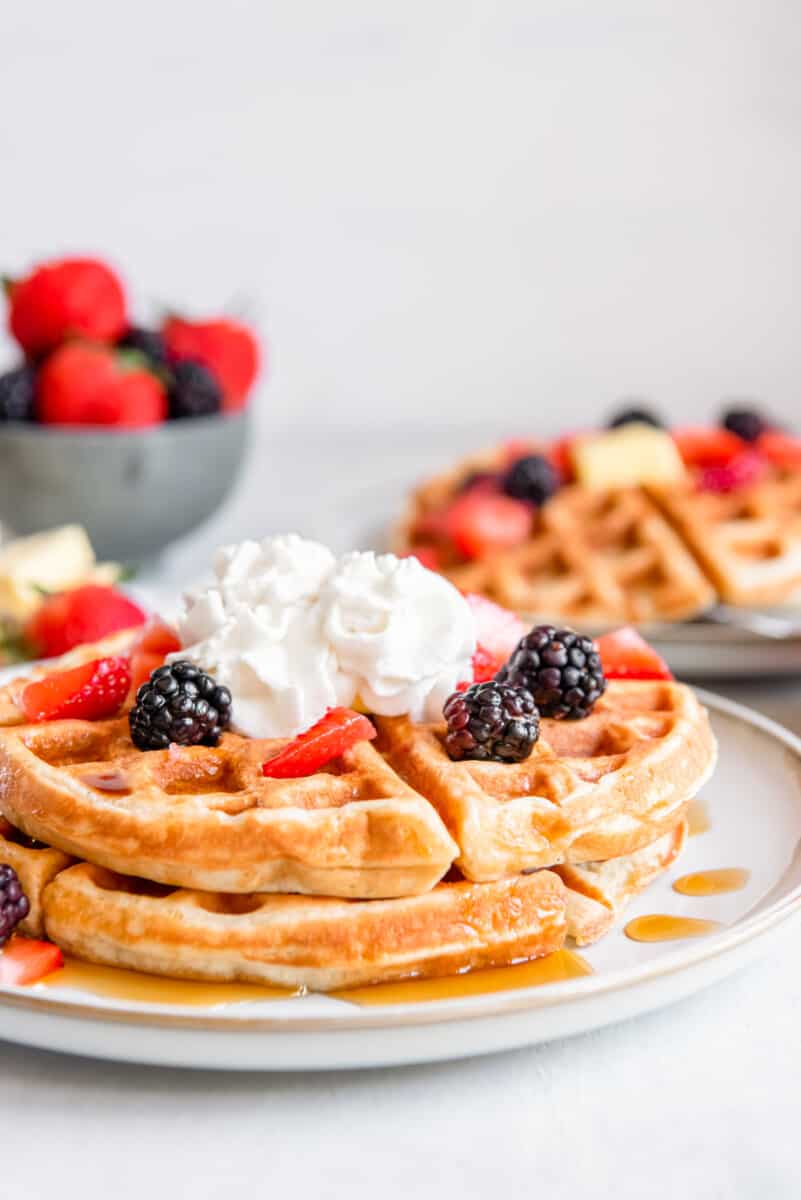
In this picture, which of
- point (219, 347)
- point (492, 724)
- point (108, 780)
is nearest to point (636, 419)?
point (219, 347)

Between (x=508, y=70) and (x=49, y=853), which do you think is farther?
(x=508, y=70)

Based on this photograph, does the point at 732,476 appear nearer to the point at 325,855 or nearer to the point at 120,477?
the point at 120,477

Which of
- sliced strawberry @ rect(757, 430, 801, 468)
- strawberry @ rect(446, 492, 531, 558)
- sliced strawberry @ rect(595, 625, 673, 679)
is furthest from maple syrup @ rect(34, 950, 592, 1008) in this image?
sliced strawberry @ rect(757, 430, 801, 468)

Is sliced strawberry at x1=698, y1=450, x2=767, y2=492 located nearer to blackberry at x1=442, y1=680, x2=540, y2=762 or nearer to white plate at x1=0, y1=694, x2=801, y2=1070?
blackberry at x1=442, y1=680, x2=540, y2=762

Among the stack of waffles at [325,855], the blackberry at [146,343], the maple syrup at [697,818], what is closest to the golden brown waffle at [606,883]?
the stack of waffles at [325,855]

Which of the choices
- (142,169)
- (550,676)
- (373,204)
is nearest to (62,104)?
(142,169)

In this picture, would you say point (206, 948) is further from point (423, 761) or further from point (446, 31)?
point (446, 31)

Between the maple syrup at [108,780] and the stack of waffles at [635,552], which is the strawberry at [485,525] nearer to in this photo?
the stack of waffles at [635,552]
